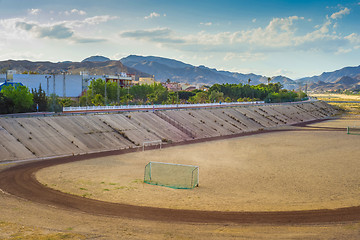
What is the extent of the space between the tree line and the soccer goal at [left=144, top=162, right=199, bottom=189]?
4242 centimetres

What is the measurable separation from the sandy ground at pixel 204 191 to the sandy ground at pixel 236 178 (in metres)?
0.09

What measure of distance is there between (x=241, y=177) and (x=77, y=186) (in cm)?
1570

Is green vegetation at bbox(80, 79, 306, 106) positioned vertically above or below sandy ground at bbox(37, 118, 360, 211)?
above

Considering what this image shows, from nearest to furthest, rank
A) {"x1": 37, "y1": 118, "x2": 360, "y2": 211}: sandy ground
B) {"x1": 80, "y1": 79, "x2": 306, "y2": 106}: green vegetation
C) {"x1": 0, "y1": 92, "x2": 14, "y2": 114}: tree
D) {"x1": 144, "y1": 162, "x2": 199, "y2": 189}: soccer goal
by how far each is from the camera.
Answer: {"x1": 37, "y1": 118, "x2": 360, "y2": 211}: sandy ground → {"x1": 144, "y1": 162, "x2": 199, "y2": 189}: soccer goal → {"x1": 0, "y1": 92, "x2": 14, "y2": 114}: tree → {"x1": 80, "y1": 79, "x2": 306, "y2": 106}: green vegetation

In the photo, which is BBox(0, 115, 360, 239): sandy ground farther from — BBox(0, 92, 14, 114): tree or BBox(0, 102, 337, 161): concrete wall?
BBox(0, 92, 14, 114): tree

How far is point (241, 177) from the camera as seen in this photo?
35.4m

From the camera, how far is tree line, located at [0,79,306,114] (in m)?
68.2

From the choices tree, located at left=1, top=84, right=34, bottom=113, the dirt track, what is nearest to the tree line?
tree, located at left=1, top=84, right=34, bottom=113

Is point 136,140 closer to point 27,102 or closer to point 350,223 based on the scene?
point 27,102

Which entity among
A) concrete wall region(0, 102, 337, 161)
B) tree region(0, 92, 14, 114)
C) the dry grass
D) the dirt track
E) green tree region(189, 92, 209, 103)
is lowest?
the dirt track

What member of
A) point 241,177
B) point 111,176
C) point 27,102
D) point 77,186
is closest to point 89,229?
point 77,186

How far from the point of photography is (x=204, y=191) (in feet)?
98.3

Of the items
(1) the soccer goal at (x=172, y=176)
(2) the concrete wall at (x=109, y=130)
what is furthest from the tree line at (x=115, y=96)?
(1) the soccer goal at (x=172, y=176)

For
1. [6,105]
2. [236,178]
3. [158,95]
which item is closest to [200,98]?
[158,95]
